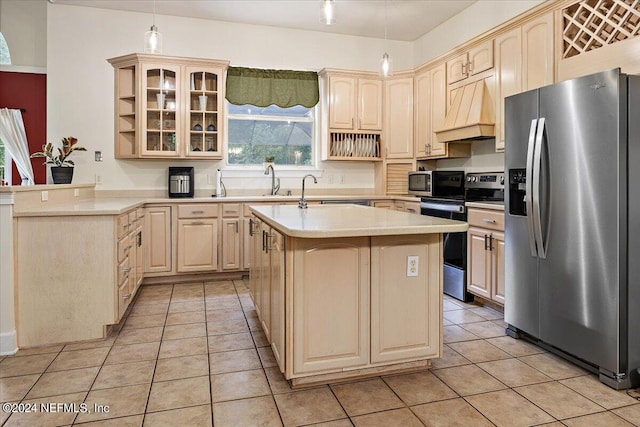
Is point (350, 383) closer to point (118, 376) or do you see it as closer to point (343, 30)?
point (118, 376)

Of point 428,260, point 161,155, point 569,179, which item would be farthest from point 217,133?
point 569,179

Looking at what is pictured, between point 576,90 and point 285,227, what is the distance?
1.84 m

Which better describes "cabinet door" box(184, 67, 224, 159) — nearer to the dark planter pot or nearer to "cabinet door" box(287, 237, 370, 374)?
the dark planter pot

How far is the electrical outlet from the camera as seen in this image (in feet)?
7.64

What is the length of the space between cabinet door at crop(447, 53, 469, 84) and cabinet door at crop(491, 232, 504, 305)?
187cm

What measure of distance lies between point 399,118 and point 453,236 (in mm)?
1970

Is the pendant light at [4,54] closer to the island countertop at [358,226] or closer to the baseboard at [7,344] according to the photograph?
the baseboard at [7,344]

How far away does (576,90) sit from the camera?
245cm

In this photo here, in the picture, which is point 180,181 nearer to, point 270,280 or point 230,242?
point 230,242

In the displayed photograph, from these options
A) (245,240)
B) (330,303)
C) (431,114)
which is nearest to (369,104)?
(431,114)

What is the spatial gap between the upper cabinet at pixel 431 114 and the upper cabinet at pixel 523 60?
2.67ft

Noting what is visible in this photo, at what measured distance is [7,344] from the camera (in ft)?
8.92

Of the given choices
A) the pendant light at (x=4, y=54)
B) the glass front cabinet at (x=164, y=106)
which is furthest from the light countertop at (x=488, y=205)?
the pendant light at (x=4, y=54)

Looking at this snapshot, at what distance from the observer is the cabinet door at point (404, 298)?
229 centimetres
